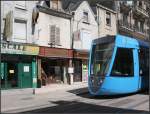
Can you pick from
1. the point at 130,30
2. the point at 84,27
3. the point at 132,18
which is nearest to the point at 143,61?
the point at 84,27

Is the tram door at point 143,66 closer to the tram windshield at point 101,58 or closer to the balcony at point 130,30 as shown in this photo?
the tram windshield at point 101,58

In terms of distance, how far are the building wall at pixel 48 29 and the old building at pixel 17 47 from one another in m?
1.17

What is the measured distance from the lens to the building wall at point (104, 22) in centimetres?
3594

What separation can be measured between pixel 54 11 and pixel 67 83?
6321mm

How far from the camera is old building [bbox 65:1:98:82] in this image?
3133cm

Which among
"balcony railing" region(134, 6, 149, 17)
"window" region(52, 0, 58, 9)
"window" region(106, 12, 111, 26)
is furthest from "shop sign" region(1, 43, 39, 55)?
"balcony railing" region(134, 6, 149, 17)

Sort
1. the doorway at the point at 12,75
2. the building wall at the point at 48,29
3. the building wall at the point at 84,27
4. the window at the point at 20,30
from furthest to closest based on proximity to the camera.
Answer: the building wall at the point at 84,27
the building wall at the point at 48,29
the window at the point at 20,30
the doorway at the point at 12,75

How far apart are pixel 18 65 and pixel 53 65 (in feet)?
15.5

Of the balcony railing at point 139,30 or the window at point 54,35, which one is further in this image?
the balcony railing at point 139,30

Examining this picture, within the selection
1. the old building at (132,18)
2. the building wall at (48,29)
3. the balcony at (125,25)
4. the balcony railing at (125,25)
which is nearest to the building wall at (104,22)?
the balcony at (125,25)

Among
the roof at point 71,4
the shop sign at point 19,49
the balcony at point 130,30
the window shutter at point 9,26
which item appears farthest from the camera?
the balcony at point 130,30

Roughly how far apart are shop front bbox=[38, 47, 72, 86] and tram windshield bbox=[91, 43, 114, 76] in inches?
392

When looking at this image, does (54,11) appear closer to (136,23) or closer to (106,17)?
(106,17)

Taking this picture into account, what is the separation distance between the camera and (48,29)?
93.4 ft
